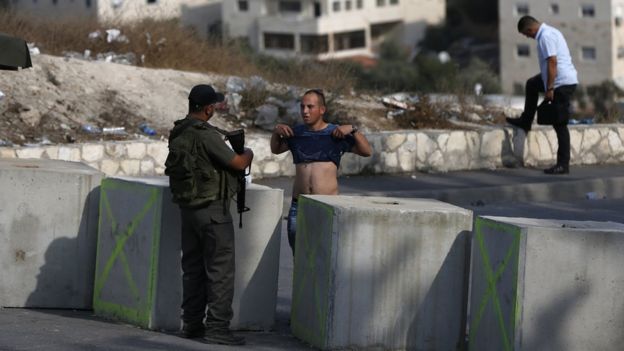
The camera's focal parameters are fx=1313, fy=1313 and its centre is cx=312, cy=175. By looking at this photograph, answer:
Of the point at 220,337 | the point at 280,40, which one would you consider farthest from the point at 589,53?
the point at 220,337

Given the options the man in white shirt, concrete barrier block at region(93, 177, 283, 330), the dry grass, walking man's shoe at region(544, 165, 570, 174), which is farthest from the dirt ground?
concrete barrier block at region(93, 177, 283, 330)

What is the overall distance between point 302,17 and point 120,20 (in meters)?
82.0

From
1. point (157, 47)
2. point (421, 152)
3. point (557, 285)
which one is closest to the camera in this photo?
point (557, 285)

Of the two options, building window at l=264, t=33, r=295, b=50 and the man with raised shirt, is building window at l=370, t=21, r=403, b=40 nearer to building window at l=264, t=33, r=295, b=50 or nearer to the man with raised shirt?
building window at l=264, t=33, r=295, b=50

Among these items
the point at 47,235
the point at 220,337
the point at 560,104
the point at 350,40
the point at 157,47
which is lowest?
the point at 220,337

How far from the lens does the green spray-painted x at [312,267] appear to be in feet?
26.1

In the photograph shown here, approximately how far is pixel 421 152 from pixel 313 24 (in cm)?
8437

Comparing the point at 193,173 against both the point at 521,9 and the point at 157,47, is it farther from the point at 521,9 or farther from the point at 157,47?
the point at 521,9

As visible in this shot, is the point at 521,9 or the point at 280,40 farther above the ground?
the point at 521,9

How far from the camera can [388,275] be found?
26.0ft

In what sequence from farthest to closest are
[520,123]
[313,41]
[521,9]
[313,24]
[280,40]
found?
[280,40] < [313,24] < [313,41] < [521,9] < [520,123]

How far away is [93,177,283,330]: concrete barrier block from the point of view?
8305 millimetres

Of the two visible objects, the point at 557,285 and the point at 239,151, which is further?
the point at 239,151

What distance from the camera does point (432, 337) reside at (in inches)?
317
